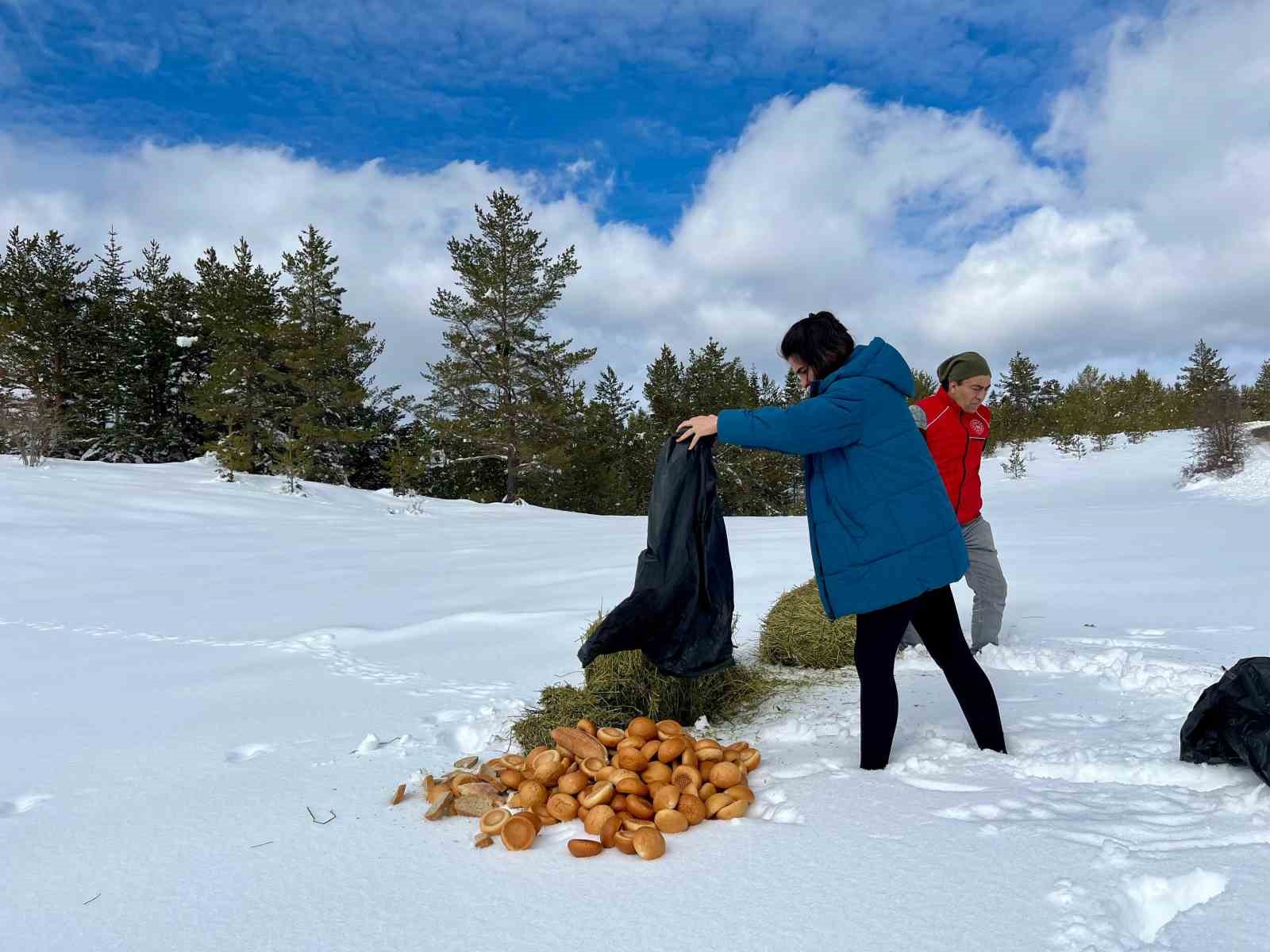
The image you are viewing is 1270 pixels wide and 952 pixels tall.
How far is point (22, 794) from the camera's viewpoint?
2.63m

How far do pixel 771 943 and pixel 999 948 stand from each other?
1.47 feet

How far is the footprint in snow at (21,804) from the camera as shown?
2.48 metres

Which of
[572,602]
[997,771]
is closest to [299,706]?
[572,602]

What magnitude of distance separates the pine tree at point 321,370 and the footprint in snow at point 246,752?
17837mm

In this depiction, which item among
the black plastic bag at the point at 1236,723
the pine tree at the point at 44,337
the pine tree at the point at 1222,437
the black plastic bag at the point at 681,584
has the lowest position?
the black plastic bag at the point at 1236,723

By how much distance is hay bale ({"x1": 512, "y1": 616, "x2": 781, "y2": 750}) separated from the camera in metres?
3.02

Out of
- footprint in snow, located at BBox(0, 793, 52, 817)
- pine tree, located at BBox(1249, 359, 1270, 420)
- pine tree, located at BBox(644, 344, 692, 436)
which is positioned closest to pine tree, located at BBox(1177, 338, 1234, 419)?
pine tree, located at BBox(1249, 359, 1270, 420)

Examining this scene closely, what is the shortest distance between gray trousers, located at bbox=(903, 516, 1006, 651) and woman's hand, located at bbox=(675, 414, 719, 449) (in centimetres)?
222

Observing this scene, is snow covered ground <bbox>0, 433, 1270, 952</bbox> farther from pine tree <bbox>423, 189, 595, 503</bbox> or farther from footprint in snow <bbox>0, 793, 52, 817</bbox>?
pine tree <bbox>423, 189, 595, 503</bbox>

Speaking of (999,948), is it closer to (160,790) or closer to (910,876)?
(910,876)

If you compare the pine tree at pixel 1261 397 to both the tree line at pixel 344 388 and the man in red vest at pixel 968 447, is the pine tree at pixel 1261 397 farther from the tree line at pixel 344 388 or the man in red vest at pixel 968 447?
the man in red vest at pixel 968 447

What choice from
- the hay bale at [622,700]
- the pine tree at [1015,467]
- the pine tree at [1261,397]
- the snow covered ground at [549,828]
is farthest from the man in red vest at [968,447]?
the pine tree at [1261,397]

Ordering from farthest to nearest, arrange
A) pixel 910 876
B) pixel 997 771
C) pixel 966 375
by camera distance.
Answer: pixel 966 375, pixel 997 771, pixel 910 876

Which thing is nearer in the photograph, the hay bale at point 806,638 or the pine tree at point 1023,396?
the hay bale at point 806,638
